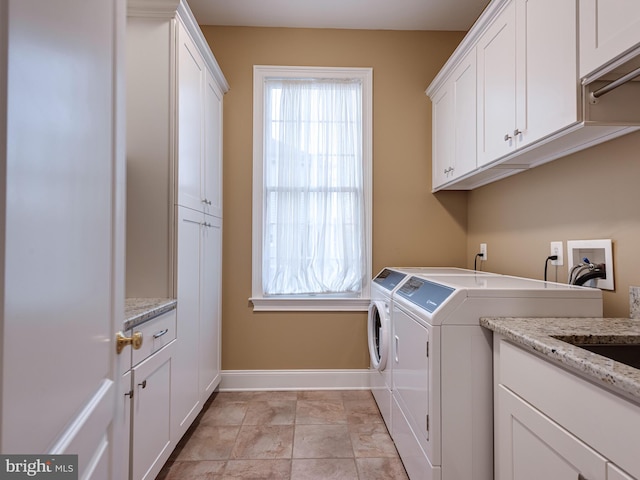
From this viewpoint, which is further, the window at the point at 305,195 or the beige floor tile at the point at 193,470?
the window at the point at 305,195

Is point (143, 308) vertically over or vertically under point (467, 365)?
Result: over

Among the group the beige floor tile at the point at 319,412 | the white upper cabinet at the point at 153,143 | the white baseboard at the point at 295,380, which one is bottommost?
the beige floor tile at the point at 319,412

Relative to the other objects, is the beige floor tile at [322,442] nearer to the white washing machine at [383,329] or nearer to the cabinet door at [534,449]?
the white washing machine at [383,329]

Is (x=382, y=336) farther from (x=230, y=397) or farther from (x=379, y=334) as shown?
(x=230, y=397)

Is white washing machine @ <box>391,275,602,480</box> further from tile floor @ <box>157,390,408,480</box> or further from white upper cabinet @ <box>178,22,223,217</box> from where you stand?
white upper cabinet @ <box>178,22,223,217</box>

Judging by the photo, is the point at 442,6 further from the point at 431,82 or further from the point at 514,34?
the point at 514,34

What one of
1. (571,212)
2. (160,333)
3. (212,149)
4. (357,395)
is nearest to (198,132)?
(212,149)

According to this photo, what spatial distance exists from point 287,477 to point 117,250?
4.85 feet

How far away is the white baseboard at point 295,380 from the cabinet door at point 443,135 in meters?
1.61

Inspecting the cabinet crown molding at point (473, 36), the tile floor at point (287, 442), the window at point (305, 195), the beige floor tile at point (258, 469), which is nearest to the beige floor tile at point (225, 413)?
the tile floor at point (287, 442)

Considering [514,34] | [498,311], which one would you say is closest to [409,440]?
[498,311]

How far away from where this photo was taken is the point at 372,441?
1.98 m

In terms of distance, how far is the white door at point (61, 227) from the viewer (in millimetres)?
421

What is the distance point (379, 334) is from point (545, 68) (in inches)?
67.7
